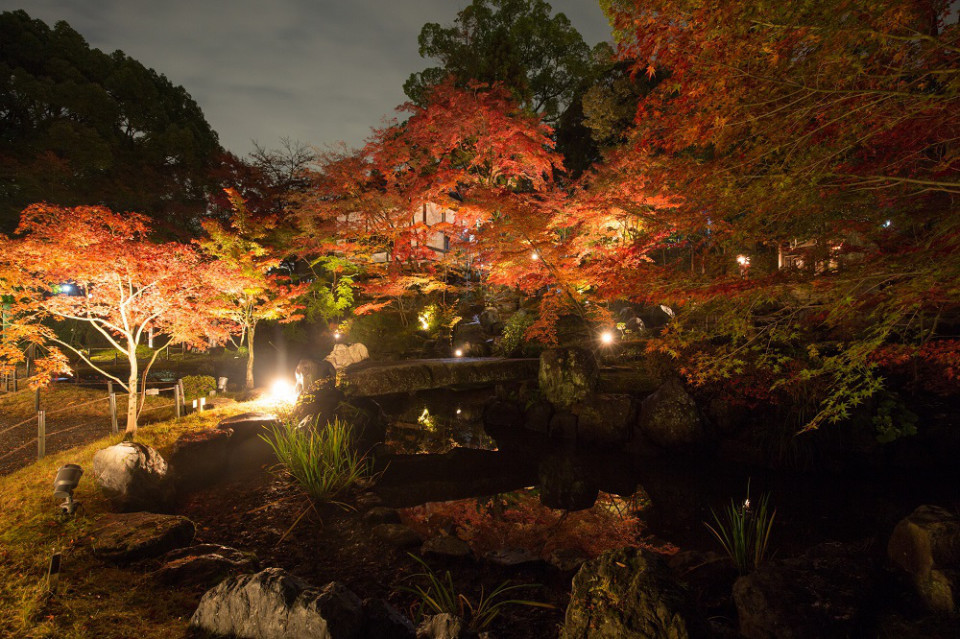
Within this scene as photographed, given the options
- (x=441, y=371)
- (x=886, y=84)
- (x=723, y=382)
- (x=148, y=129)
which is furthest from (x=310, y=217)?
(x=886, y=84)

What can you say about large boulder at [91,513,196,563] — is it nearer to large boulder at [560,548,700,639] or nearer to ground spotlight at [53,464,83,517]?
ground spotlight at [53,464,83,517]

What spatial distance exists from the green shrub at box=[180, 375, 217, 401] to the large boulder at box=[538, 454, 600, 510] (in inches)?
343

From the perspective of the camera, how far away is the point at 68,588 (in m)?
3.32

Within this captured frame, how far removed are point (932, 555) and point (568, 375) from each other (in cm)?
677

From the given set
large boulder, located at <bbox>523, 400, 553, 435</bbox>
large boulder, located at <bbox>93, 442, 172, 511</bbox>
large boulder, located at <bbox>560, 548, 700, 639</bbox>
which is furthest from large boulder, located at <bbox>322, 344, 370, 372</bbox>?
large boulder, located at <bbox>560, 548, 700, 639</bbox>

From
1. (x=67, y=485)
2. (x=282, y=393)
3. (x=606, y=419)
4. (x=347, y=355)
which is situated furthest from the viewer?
(x=347, y=355)

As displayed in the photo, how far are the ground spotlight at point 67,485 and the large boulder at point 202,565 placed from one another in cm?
131

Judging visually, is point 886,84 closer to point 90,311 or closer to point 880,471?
point 880,471

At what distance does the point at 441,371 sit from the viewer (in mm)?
11250

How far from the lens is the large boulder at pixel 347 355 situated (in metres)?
13.5

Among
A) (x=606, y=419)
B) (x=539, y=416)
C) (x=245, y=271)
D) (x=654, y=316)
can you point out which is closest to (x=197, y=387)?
(x=245, y=271)

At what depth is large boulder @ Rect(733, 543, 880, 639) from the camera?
3.21 metres

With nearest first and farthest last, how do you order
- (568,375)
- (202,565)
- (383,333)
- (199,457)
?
(202,565)
(199,457)
(568,375)
(383,333)

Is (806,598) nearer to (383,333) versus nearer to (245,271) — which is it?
(245,271)
